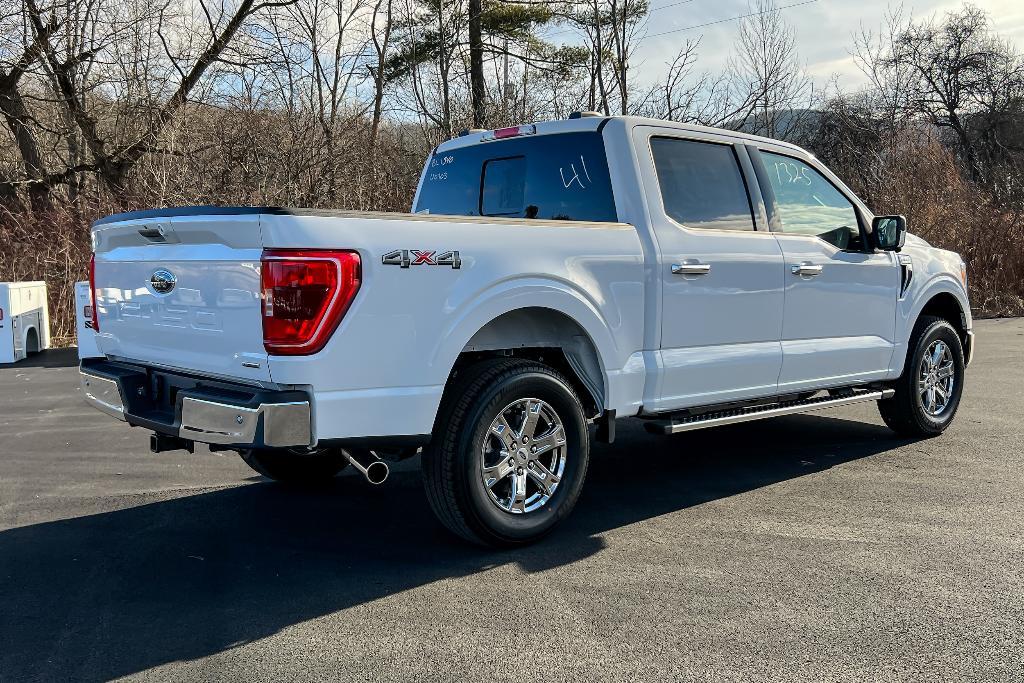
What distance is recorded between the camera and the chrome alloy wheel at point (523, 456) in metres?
4.48

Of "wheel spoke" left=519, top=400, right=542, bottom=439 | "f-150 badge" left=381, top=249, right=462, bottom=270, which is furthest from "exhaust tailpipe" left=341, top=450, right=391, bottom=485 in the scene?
"f-150 badge" left=381, top=249, right=462, bottom=270

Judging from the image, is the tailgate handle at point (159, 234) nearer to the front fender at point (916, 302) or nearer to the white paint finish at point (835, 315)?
the white paint finish at point (835, 315)

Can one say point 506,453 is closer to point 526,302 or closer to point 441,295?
point 526,302

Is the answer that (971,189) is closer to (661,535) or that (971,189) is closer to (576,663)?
(661,535)

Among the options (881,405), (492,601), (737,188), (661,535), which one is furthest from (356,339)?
(881,405)

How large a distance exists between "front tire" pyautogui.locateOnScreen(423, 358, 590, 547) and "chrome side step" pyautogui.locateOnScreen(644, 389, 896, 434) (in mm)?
588

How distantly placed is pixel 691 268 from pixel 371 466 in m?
2.11

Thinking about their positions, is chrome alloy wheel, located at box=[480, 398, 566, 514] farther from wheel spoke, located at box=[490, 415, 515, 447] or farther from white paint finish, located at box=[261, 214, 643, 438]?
white paint finish, located at box=[261, 214, 643, 438]

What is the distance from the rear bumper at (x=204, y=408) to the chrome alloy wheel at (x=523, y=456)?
3.22ft

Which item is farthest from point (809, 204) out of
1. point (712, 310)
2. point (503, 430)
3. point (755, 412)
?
point (503, 430)

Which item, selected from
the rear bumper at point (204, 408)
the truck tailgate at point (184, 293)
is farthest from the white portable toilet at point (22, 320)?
the rear bumper at point (204, 408)

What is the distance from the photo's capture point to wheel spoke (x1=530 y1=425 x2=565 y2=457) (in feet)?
15.3

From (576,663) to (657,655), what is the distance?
0.98 ft

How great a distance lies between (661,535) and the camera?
478 centimetres
